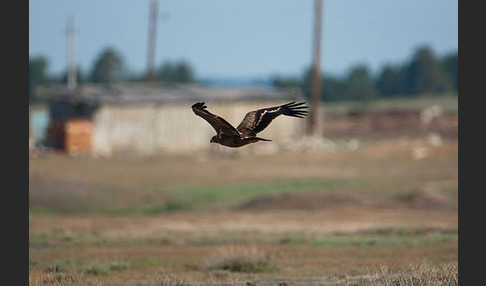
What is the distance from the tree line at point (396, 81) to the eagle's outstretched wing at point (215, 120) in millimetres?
91354

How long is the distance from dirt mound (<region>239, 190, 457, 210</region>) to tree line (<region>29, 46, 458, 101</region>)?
71835mm

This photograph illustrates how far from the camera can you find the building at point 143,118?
4938cm

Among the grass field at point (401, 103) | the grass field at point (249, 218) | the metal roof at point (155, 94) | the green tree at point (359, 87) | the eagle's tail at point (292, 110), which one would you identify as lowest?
the grass field at point (249, 218)

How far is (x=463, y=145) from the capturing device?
1334 cm

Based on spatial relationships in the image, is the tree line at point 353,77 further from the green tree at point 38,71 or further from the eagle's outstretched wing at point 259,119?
the eagle's outstretched wing at point 259,119

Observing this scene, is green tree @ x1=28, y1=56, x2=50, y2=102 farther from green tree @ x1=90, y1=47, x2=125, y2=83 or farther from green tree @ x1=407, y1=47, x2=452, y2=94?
green tree @ x1=407, y1=47, x2=452, y2=94

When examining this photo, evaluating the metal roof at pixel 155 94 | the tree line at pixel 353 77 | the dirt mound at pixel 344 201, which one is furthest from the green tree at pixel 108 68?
the dirt mound at pixel 344 201

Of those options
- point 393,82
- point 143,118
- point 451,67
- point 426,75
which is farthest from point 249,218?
point 451,67

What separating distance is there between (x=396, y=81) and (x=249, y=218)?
89.7 m

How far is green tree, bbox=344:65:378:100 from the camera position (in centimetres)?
A: 11081

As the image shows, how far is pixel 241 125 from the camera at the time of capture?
13656 mm

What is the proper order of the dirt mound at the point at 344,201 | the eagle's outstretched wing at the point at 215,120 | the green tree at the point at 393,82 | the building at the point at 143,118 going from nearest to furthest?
the eagle's outstretched wing at the point at 215,120 < the dirt mound at the point at 344,201 < the building at the point at 143,118 < the green tree at the point at 393,82

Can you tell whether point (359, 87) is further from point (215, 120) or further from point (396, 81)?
point (215, 120)

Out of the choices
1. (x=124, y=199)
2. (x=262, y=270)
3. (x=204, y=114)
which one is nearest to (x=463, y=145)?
(x=204, y=114)
